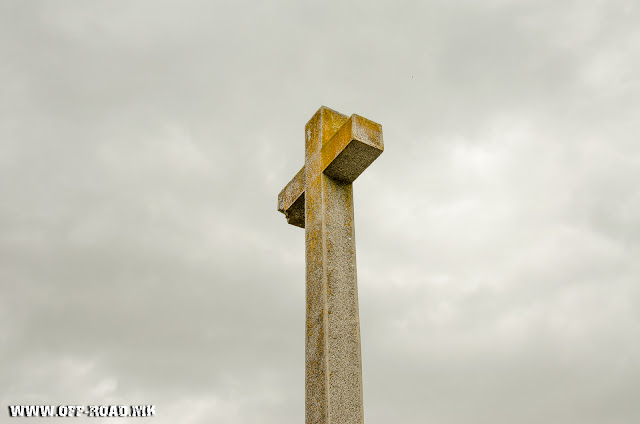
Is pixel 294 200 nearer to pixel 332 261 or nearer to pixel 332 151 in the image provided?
pixel 332 151

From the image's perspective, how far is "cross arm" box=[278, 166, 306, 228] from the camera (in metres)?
5.00

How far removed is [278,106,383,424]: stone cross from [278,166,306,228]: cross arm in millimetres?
15

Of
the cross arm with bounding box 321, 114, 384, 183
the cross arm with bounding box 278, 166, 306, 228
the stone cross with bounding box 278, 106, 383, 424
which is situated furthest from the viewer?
the cross arm with bounding box 278, 166, 306, 228

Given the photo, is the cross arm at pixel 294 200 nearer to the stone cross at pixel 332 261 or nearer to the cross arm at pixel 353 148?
the stone cross at pixel 332 261

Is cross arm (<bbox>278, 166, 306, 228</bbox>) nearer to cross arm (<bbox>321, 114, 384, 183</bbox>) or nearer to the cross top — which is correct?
the cross top

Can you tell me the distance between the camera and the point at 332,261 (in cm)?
421

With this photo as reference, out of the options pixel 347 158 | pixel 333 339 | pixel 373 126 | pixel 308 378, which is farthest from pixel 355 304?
pixel 373 126

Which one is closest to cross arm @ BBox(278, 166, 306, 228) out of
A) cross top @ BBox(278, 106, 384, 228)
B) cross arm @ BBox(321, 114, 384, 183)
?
cross top @ BBox(278, 106, 384, 228)

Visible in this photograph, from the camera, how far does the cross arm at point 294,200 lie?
5.00 meters

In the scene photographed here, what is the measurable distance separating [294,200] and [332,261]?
1015 mm

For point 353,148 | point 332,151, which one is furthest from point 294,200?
point 353,148

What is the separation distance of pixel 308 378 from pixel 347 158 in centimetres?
169

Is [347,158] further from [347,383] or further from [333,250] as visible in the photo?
[347,383]

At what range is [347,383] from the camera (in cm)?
384
